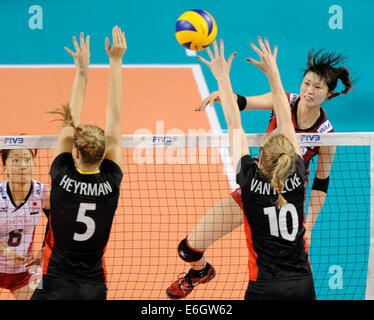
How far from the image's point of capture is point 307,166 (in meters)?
5.86

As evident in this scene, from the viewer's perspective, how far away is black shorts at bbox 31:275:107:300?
170 inches

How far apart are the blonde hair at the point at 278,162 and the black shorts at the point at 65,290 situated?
1439 mm

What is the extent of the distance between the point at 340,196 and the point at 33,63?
6.41m

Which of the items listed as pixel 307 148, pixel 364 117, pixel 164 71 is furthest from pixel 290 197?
pixel 164 71

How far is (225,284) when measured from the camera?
6258 mm

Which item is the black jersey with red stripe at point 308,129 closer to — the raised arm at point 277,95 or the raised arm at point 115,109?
the raised arm at point 277,95

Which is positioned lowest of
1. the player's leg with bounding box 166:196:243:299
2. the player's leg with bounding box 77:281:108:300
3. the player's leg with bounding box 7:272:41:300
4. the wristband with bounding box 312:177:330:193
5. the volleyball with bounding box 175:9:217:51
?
the player's leg with bounding box 77:281:108:300

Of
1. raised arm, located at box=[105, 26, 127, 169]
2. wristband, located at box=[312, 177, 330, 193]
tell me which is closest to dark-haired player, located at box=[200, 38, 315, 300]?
raised arm, located at box=[105, 26, 127, 169]

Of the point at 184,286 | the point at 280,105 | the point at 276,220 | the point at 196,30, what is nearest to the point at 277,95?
the point at 280,105

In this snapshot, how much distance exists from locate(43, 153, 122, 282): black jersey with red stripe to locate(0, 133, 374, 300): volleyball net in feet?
3.02

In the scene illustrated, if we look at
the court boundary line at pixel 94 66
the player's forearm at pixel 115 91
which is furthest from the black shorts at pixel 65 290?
the court boundary line at pixel 94 66

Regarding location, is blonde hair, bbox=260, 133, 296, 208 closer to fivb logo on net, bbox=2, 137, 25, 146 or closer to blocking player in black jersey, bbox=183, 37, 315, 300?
blocking player in black jersey, bbox=183, 37, 315, 300

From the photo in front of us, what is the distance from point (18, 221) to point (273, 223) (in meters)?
2.13

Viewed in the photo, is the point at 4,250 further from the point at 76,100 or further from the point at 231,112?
the point at 231,112
